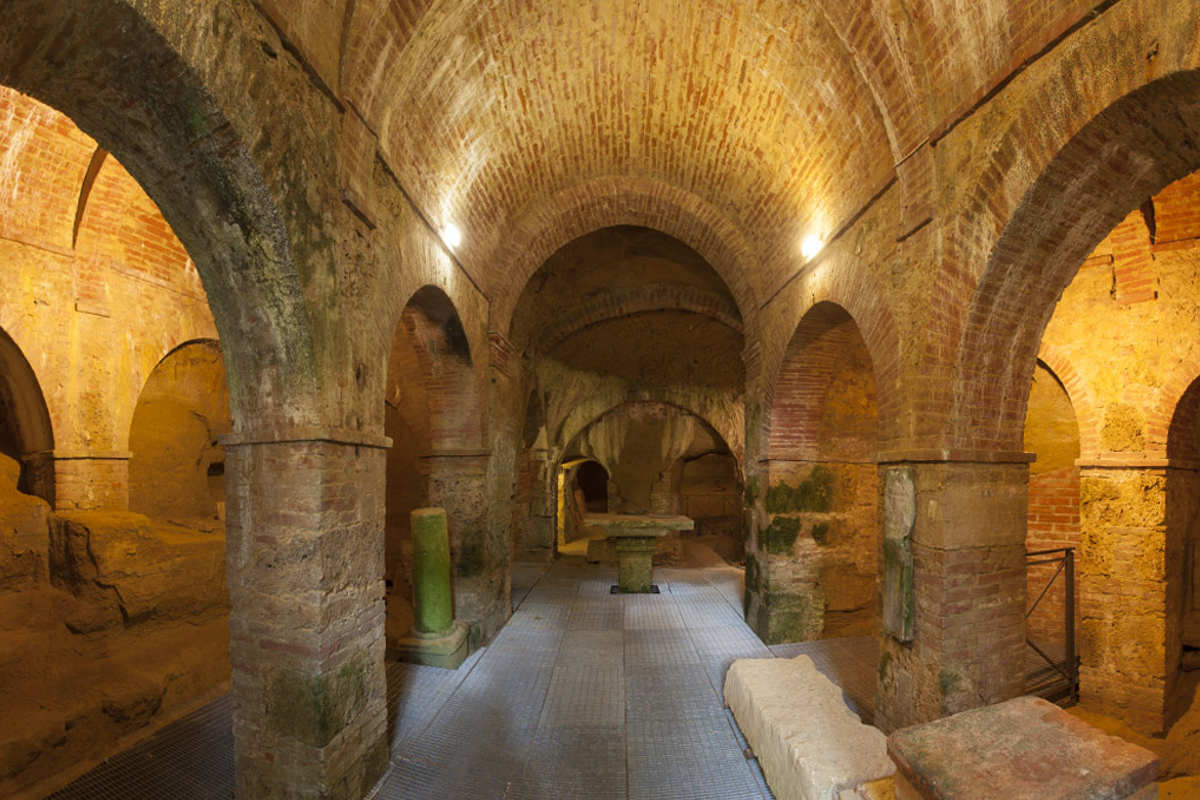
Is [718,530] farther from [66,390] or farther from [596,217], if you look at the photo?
[66,390]

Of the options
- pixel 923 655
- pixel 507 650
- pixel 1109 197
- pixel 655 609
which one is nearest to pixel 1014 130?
pixel 1109 197

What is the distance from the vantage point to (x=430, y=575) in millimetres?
5934

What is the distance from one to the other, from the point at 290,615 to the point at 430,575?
9.26ft

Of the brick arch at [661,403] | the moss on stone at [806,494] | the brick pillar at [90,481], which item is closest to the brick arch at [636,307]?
the brick arch at [661,403]

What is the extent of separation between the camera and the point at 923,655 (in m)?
3.70

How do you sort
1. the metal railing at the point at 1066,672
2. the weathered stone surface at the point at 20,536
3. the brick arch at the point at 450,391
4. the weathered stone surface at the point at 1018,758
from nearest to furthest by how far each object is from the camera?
the weathered stone surface at the point at 1018,758 → the metal railing at the point at 1066,672 → the weathered stone surface at the point at 20,536 → the brick arch at the point at 450,391

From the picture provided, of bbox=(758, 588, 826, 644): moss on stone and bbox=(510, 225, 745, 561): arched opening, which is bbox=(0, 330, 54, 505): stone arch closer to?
bbox=(510, 225, 745, 561): arched opening

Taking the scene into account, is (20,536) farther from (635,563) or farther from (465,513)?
(635,563)

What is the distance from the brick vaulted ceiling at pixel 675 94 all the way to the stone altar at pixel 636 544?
402cm

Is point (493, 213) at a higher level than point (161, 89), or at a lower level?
higher

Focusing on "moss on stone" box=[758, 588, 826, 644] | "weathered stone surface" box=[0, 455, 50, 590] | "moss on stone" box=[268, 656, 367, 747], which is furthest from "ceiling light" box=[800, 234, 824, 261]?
"weathered stone surface" box=[0, 455, 50, 590]

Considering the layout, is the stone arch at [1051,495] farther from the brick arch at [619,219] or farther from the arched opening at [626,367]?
the arched opening at [626,367]

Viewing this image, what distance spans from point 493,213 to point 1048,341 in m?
6.16

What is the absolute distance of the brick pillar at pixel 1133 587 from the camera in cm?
556
